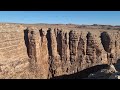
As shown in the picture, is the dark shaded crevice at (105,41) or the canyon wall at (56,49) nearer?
the canyon wall at (56,49)

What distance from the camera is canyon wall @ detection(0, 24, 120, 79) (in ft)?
85.2

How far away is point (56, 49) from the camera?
31.8m

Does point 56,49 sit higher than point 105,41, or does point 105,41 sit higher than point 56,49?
point 105,41

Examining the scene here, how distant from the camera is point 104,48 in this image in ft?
103

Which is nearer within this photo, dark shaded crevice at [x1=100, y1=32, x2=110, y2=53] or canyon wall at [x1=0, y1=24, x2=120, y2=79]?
canyon wall at [x1=0, y1=24, x2=120, y2=79]

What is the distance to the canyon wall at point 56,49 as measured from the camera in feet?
85.2

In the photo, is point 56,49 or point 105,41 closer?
point 105,41
